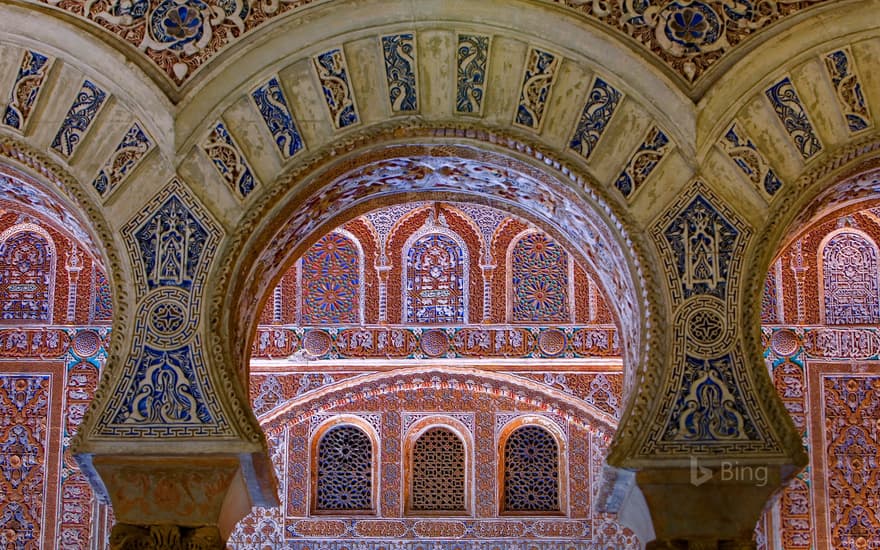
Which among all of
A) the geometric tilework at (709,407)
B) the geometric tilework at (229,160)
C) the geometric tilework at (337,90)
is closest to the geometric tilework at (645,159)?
the geometric tilework at (709,407)

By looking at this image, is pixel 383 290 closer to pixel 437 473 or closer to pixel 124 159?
pixel 437 473

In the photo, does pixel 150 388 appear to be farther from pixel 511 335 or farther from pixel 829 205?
pixel 511 335

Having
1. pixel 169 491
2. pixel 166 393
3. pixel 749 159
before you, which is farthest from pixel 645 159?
pixel 169 491

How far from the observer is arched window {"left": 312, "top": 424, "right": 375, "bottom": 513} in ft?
32.4

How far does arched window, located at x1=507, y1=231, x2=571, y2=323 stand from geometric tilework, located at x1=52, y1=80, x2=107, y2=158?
489 cm

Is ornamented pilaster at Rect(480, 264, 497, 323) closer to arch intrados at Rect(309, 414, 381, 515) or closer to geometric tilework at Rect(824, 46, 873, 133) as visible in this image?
arch intrados at Rect(309, 414, 381, 515)

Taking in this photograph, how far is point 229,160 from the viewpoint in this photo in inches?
232

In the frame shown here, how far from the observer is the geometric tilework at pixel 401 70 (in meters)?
5.94

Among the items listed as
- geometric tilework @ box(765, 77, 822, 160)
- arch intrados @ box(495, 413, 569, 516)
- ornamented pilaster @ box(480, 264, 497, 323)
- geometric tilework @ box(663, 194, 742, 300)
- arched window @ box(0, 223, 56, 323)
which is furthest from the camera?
ornamented pilaster @ box(480, 264, 497, 323)

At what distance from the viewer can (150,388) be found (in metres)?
5.60

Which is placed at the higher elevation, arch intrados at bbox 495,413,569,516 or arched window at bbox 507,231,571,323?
arched window at bbox 507,231,571,323

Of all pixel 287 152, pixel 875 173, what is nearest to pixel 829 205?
pixel 875 173

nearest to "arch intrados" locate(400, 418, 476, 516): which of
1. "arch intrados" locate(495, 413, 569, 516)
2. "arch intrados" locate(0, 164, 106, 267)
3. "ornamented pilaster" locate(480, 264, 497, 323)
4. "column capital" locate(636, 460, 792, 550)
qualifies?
"arch intrados" locate(495, 413, 569, 516)

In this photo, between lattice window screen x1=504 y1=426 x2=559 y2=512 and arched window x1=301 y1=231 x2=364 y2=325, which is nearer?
lattice window screen x1=504 y1=426 x2=559 y2=512
